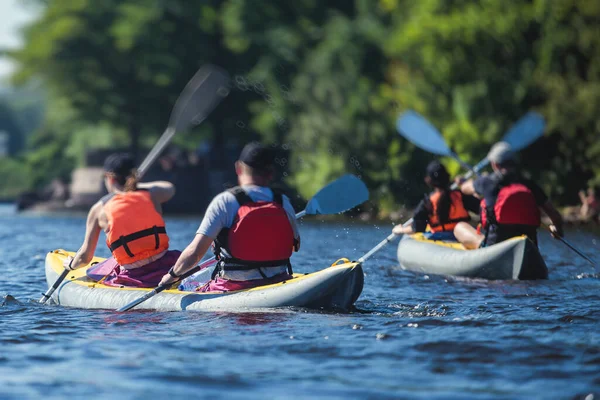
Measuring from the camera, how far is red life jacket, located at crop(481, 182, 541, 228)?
10477 mm

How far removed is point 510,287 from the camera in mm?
10148

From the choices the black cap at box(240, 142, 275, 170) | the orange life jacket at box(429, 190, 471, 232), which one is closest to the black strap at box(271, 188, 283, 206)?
the black cap at box(240, 142, 275, 170)

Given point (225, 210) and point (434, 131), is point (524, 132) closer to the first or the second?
point (434, 131)

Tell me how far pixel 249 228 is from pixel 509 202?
4.06m

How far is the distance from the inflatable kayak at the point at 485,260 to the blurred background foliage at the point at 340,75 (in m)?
11.6

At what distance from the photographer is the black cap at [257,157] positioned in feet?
23.4

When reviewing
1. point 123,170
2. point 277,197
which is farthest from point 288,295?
point 123,170

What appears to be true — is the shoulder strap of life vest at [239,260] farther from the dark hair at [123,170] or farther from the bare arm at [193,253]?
the dark hair at [123,170]

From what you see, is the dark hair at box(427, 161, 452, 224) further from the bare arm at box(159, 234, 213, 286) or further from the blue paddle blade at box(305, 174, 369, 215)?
the bare arm at box(159, 234, 213, 286)

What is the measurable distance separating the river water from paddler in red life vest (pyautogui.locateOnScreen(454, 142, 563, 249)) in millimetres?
1027

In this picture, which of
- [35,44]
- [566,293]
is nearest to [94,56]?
[35,44]

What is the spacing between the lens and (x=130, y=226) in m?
8.18

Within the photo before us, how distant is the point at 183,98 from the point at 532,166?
1466 centimetres

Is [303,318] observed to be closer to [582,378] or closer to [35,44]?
[582,378]
